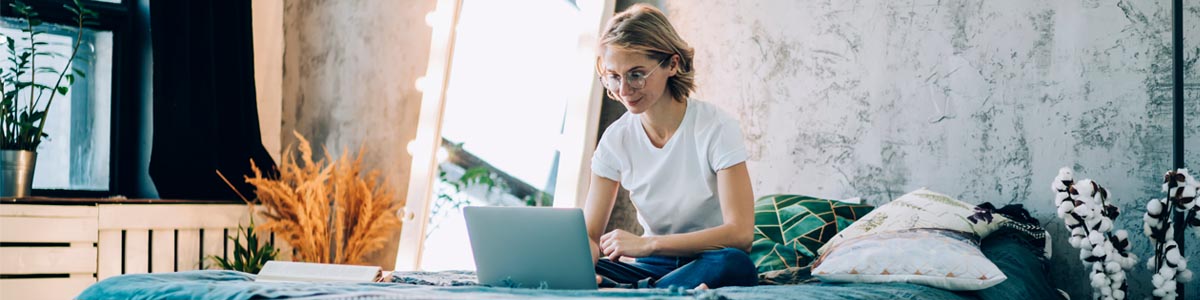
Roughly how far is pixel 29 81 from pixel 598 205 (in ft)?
7.34

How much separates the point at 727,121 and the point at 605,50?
0.30 metres

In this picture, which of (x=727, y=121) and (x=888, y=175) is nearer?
(x=727, y=121)

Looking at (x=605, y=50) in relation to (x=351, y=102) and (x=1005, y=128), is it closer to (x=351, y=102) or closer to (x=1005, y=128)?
(x=1005, y=128)

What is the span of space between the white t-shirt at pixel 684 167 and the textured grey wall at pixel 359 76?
1.69 meters

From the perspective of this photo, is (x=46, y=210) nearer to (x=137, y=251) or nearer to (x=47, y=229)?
(x=47, y=229)

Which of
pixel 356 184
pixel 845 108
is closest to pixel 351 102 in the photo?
pixel 356 184

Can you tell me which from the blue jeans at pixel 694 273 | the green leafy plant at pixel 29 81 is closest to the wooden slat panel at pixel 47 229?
the green leafy plant at pixel 29 81

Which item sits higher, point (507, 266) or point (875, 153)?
point (875, 153)

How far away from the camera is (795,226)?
108 inches

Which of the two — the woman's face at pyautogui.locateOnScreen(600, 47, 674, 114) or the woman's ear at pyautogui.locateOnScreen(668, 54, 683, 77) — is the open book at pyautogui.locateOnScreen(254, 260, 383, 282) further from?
the woman's ear at pyautogui.locateOnScreen(668, 54, 683, 77)

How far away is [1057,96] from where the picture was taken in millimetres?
2674

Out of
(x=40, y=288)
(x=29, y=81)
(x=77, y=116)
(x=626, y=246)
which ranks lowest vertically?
(x=40, y=288)

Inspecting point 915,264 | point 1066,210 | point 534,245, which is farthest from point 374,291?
point 1066,210

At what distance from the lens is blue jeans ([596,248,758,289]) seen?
1842mm
